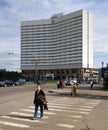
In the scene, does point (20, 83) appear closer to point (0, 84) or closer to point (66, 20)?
point (0, 84)

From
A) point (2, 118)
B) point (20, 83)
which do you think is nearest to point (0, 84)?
point (20, 83)

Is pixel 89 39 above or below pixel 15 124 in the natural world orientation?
above

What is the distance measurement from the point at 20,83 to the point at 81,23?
94.6 meters

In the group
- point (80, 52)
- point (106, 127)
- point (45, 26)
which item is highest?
point (45, 26)

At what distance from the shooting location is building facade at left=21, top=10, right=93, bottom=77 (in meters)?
178

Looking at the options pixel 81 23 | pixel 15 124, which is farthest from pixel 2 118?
pixel 81 23

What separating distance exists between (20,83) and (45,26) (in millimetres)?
96106

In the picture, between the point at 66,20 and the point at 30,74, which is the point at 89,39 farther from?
the point at 30,74

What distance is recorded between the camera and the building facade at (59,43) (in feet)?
585

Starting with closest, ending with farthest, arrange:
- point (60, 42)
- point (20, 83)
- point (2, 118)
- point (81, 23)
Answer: point (2, 118) → point (20, 83) → point (81, 23) → point (60, 42)

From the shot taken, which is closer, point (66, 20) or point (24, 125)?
point (24, 125)

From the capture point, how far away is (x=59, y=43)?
189250mm

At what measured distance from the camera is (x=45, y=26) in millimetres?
181875

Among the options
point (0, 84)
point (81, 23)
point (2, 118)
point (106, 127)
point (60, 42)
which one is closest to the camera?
point (106, 127)
